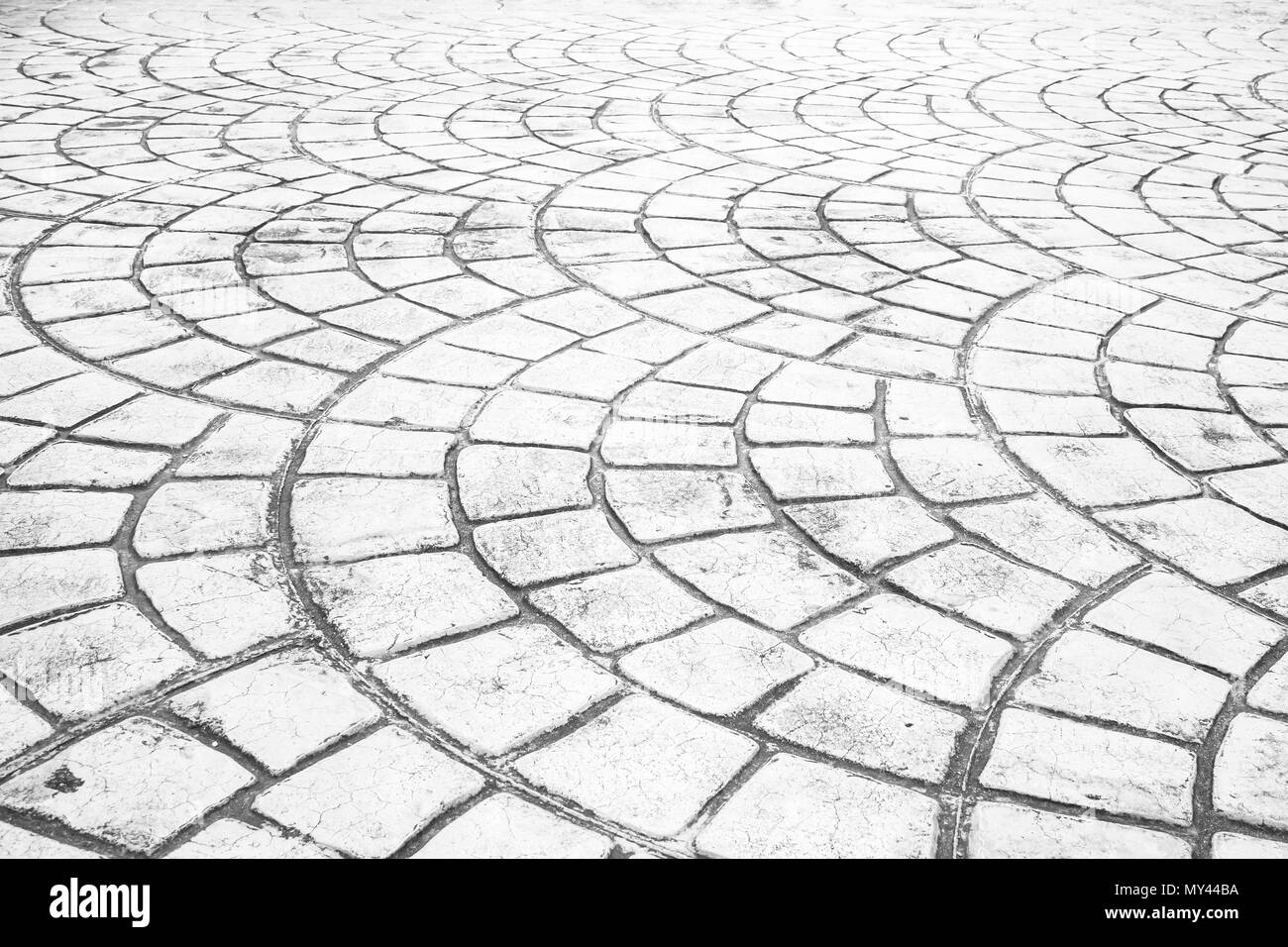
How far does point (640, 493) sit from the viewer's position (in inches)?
102

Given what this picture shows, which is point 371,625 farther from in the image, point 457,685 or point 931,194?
point 931,194

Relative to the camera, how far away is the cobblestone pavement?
1.78 meters

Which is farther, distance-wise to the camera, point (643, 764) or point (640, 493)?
point (640, 493)

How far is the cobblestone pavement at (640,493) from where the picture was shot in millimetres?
1781

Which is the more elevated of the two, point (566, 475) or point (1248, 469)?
point (1248, 469)

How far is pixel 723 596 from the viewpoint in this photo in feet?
7.32

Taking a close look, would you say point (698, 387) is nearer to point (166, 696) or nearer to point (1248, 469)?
point (1248, 469)

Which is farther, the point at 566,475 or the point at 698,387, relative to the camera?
the point at 698,387

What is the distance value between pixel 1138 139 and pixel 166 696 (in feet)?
18.1
